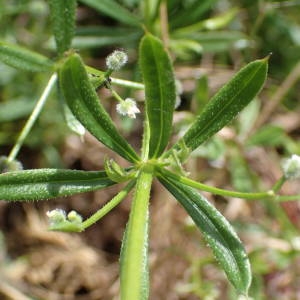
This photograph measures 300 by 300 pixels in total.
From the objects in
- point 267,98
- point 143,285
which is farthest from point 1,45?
point 267,98

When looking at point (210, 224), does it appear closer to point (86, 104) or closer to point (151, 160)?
point (151, 160)

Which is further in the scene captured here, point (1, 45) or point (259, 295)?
point (259, 295)

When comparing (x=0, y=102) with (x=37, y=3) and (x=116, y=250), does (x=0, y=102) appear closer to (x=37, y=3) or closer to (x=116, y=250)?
(x=37, y=3)

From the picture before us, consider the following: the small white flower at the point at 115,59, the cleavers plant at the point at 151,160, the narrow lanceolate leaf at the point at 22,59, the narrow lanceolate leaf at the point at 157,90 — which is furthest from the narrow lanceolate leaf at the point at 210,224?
the narrow lanceolate leaf at the point at 22,59

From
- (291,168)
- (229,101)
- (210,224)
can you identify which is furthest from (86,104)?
(291,168)

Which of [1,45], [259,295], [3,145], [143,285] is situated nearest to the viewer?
[143,285]

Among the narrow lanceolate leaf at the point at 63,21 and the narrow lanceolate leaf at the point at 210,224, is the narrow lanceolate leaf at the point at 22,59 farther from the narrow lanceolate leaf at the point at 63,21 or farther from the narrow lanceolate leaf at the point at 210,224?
the narrow lanceolate leaf at the point at 210,224
